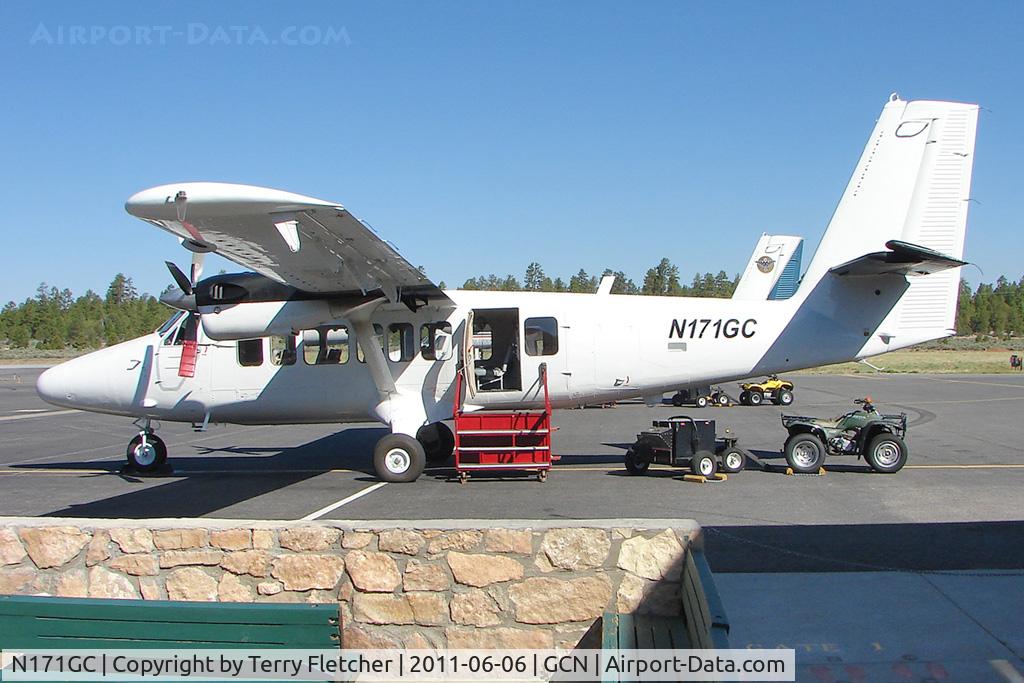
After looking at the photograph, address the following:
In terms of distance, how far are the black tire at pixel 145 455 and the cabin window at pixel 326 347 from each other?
3213 mm

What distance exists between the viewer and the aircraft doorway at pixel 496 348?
1303 cm

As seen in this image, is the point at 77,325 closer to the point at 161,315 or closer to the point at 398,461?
the point at 161,315

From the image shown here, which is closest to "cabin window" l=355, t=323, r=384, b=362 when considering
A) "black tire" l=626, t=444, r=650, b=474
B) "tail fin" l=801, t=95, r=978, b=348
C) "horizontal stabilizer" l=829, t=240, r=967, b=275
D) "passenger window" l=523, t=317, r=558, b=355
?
"passenger window" l=523, t=317, r=558, b=355

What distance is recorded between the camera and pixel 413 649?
502 centimetres

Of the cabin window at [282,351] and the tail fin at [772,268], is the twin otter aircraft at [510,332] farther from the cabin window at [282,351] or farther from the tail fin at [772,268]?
the tail fin at [772,268]

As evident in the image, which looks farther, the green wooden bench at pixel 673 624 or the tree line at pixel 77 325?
the tree line at pixel 77 325

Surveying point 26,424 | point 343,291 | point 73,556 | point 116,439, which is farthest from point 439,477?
point 26,424

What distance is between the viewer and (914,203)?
12516 mm

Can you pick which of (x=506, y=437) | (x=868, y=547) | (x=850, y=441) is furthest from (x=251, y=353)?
(x=868, y=547)

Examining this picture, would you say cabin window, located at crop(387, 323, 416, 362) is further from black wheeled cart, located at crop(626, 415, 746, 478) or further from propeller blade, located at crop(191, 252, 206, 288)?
black wheeled cart, located at crop(626, 415, 746, 478)

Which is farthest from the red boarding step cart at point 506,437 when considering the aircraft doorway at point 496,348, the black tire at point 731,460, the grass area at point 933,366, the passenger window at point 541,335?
the grass area at point 933,366

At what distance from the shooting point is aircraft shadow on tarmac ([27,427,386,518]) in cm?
1073

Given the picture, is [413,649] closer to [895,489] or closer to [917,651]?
[917,651]

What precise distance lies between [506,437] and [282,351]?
4.31 meters
